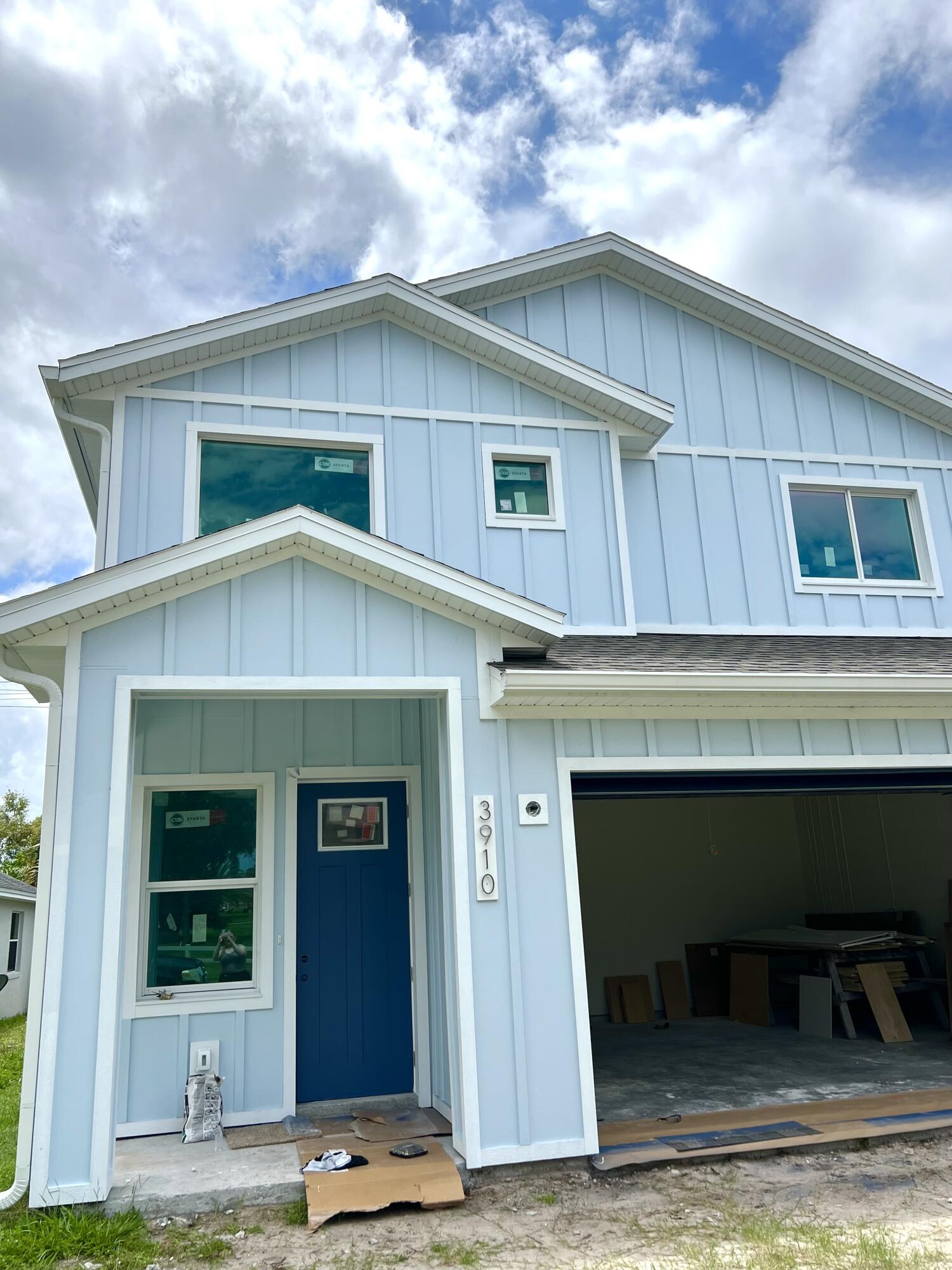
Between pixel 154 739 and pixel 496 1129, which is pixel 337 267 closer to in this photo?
Result: pixel 154 739

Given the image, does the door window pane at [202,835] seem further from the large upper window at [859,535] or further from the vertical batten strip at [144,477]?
the large upper window at [859,535]

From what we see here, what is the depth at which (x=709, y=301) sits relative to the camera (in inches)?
374

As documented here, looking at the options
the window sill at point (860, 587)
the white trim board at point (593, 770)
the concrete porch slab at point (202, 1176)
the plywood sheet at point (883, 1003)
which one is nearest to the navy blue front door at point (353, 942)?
the concrete porch slab at point (202, 1176)

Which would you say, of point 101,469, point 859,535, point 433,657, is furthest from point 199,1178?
point 859,535

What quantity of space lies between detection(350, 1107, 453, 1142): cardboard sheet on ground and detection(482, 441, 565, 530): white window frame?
4.62 m

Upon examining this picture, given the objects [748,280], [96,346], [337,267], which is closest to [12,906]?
[337,267]

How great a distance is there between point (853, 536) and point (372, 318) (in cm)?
521

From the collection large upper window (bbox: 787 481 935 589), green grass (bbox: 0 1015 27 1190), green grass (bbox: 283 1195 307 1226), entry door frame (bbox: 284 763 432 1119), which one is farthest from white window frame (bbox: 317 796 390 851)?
large upper window (bbox: 787 481 935 589)

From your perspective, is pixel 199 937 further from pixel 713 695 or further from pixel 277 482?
pixel 713 695

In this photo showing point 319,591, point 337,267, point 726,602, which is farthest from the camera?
point 337,267

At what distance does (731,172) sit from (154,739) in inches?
426

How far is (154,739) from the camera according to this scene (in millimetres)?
7172

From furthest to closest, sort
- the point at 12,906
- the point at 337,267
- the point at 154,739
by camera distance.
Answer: the point at 12,906 < the point at 337,267 < the point at 154,739

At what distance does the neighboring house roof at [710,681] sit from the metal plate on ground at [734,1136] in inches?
109
